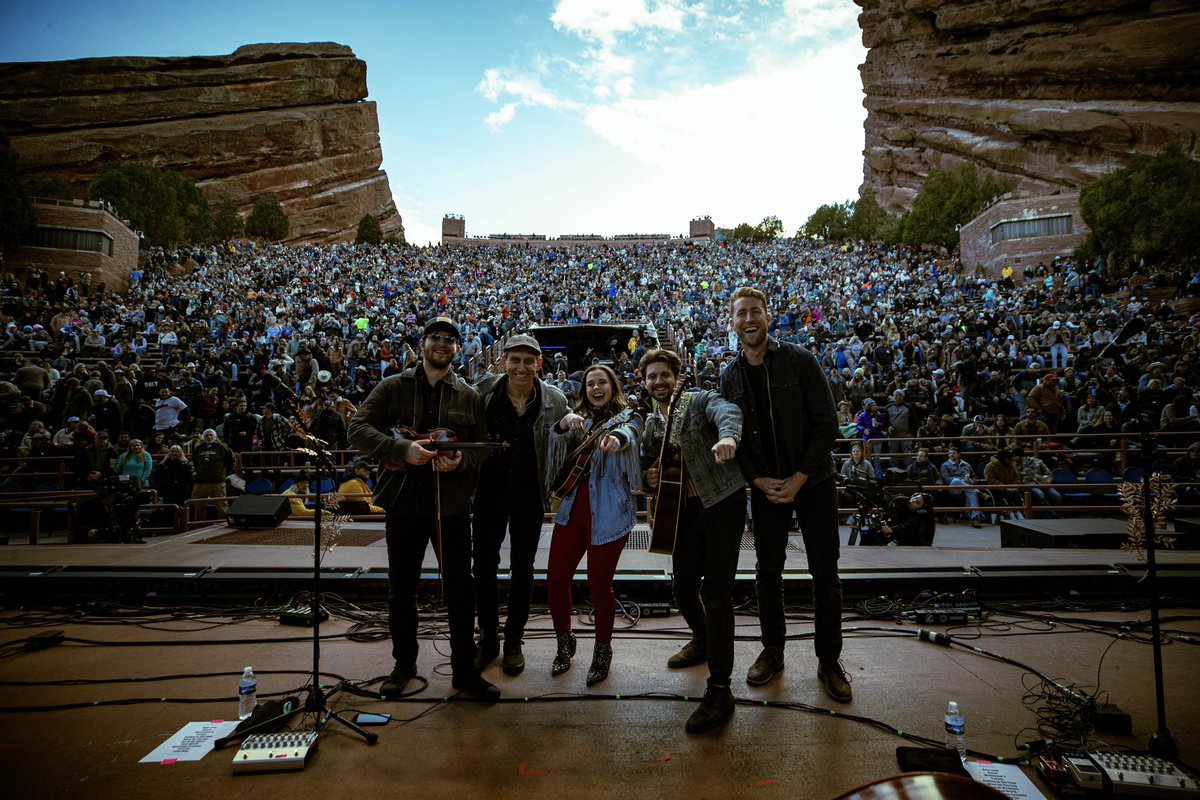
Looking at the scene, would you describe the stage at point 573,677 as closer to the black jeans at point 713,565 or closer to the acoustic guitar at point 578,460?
the black jeans at point 713,565

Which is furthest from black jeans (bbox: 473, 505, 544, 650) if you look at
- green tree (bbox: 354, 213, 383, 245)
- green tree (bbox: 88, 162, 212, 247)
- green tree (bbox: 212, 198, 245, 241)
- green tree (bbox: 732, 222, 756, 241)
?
green tree (bbox: 732, 222, 756, 241)

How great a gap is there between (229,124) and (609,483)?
8421 cm

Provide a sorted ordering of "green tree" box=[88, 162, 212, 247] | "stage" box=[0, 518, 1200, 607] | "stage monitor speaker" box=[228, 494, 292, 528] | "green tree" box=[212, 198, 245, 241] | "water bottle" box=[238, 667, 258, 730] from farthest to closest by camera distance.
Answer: "green tree" box=[212, 198, 245, 241]
"green tree" box=[88, 162, 212, 247]
"stage monitor speaker" box=[228, 494, 292, 528]
"stage" box=[0, 518, 1200, 607]
"water bottle" box=[238, 667, 258, 730]

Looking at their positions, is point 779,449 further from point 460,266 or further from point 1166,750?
point 460,266

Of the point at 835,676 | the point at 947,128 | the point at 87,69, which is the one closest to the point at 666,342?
the point at 835,676

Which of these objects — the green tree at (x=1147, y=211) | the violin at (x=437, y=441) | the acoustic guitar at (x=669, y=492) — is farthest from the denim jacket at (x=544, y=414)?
the green tree at (x=1147, y=211)

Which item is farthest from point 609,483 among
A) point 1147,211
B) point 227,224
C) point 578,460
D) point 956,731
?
point 227,224

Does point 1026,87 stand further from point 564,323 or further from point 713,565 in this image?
point 713,565

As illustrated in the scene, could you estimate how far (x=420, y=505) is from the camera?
10.6 feet

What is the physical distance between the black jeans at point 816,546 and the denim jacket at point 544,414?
127 centimetres

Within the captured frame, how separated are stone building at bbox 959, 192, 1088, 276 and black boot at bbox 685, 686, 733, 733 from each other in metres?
35.5

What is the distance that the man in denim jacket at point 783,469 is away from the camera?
3223 mm

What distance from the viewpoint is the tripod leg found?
273 cm

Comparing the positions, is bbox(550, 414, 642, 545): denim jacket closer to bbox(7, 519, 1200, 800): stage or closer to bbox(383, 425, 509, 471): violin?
bbox(383, 425, 509, 471): violin
